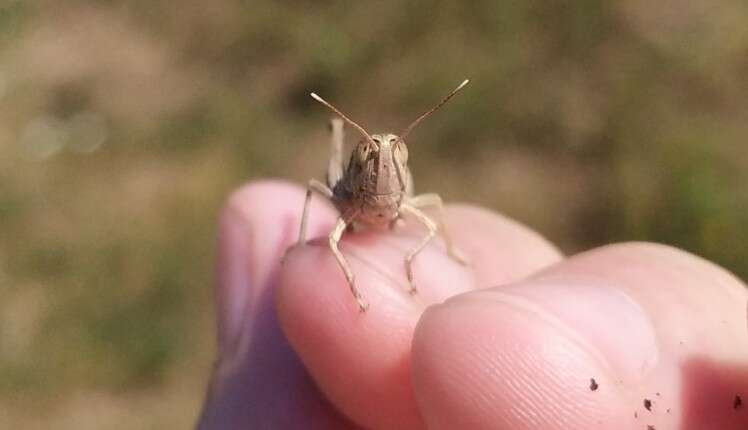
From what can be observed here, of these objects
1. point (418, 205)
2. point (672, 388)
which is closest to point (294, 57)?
point (418, 205)

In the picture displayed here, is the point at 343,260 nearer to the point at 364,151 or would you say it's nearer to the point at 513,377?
the point at 364,151

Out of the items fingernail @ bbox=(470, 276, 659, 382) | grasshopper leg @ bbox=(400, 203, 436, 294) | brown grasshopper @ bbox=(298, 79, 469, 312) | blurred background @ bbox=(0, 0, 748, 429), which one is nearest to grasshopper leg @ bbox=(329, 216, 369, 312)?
brown grasshopper @ bbox=(298, 79, 469, 312)

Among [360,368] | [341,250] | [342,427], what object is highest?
[341,250]

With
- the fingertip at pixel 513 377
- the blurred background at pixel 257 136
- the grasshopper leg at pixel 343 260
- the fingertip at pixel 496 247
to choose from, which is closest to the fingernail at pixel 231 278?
the grasshopper leg at pixel 343 260

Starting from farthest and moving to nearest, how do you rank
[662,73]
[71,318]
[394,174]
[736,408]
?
[662,73], [71,318], [394,174], [736,408]

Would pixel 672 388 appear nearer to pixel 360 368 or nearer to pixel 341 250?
pixel 360 368
